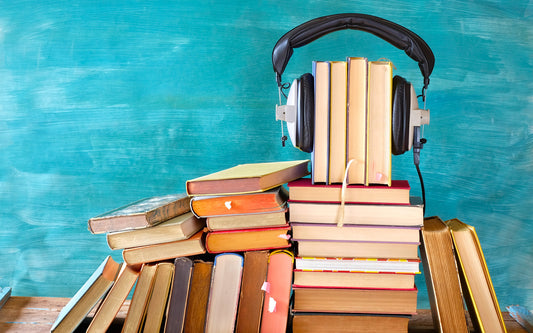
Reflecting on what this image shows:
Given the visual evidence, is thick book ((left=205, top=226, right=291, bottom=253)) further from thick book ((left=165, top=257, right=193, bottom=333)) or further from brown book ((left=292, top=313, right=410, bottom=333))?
brown book ((left=292, top=313, right=410, bottom=333))

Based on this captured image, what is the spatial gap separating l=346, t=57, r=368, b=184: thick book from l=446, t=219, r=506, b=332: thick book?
244 millimetres

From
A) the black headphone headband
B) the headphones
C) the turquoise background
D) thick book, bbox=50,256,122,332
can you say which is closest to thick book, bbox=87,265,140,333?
thick book, bbox=50,256,122,332

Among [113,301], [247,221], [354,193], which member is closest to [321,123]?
[354,193]

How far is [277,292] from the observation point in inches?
34.5

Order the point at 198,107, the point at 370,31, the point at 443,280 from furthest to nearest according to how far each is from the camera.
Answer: the point at 198,107 < the point at 370,31 < the point at 443,280

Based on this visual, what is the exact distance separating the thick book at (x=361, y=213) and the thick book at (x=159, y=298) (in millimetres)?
306

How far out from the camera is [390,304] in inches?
34.2

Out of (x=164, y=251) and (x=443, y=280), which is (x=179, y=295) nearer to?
(x=164, y=251)

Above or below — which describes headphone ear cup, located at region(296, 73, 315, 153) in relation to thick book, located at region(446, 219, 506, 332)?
above

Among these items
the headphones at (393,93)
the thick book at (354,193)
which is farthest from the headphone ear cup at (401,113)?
the thick book at (354,193)

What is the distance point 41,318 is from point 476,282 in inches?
40.8

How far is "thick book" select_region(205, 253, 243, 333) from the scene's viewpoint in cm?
86

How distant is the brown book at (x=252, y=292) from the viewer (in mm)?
870

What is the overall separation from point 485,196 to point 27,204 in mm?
1819
